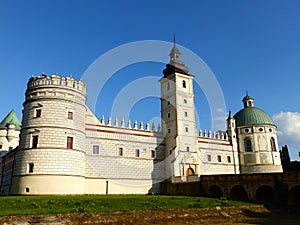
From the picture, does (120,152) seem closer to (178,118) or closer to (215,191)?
(178,118)

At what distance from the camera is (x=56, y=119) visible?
108 ft

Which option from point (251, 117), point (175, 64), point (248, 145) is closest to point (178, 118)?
point (175, 64)

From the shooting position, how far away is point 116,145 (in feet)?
130

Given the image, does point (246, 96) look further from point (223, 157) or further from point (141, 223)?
point (141, 223)

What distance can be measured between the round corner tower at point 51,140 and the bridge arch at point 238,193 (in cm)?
1815

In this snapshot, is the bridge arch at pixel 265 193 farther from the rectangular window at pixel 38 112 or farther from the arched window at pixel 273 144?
the rectangular window at pixel 38 112

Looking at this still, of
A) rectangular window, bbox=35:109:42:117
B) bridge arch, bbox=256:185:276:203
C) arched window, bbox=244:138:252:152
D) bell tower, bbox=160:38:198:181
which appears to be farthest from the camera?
arched window, bbox=244:138:252:152

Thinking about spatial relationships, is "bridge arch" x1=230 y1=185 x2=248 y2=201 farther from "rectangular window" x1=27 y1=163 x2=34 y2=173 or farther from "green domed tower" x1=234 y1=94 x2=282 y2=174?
"rectangular window" x1=27 y1=163 x2=34 y2=173

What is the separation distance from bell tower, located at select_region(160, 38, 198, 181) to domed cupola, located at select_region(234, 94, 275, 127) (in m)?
15.5

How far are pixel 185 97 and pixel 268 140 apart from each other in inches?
806

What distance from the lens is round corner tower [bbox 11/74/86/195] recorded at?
31.1 meters

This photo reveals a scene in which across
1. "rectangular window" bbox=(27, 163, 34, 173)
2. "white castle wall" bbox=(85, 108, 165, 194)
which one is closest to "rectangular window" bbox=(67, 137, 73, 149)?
"white castle wall" bbox=(85, 108, 165, 194)

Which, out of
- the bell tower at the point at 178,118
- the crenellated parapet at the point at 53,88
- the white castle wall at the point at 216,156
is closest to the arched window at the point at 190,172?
the bell tower at the point at 178,118

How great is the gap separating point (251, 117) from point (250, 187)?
90.9 ft
